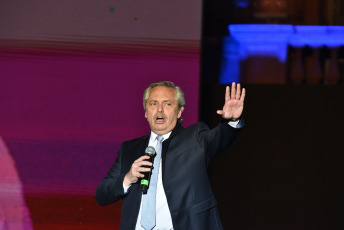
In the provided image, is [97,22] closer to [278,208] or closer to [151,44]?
[151,44]

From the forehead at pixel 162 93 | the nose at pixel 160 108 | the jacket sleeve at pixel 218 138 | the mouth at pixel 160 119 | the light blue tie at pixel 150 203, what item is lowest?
the light blue tie at pixel 150 203

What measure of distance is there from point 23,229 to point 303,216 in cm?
207

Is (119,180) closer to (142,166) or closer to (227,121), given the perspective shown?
(142,166)

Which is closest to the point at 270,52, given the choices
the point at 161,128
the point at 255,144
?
the point at 255,144

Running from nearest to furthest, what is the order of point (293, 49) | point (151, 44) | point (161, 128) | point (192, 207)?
point (192, 207)
point (161, 128)
point (151, 44)
point (293, 49)

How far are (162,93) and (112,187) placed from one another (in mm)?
546

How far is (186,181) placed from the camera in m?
2.62

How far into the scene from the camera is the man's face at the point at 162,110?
2.78 metres

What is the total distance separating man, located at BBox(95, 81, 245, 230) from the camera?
2.55 meters

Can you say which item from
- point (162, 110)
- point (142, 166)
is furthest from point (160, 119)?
point (142, 166)

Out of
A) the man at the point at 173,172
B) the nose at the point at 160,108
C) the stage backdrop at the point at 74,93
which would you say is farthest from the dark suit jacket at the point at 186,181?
the stage backdrop at the point at 74,93

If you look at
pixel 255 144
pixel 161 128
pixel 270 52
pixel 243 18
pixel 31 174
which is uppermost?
pixel 243 18

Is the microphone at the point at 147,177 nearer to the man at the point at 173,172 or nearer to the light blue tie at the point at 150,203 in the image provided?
the man at the point at 173,172

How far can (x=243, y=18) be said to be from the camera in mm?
4375
